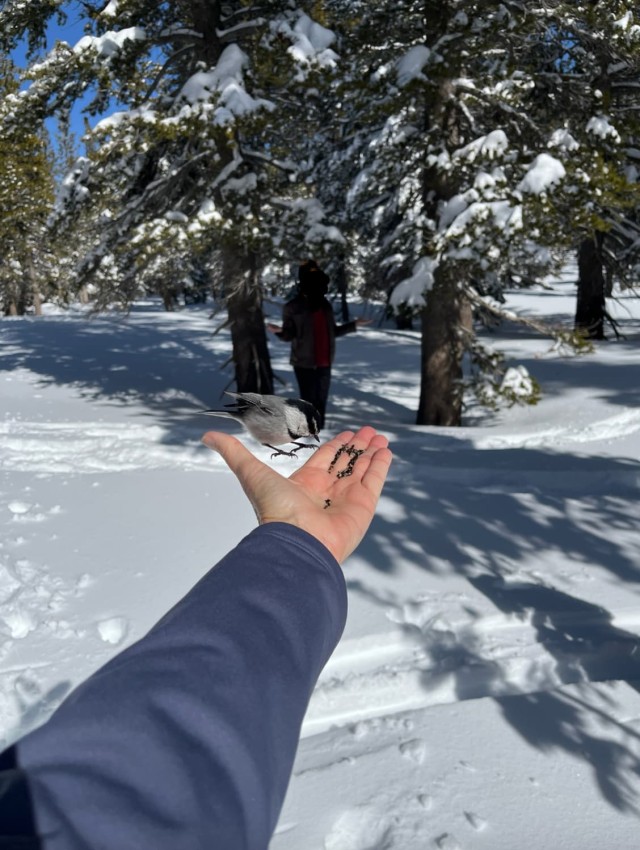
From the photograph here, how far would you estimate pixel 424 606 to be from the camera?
4.16 m

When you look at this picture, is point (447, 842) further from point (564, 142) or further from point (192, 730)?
point (564, 142)

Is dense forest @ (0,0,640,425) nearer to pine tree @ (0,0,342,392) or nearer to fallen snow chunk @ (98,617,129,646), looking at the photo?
pine tree @ (0,0,342,392)

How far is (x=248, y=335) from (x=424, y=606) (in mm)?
6413

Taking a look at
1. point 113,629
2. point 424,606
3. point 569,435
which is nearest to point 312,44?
point 569,435

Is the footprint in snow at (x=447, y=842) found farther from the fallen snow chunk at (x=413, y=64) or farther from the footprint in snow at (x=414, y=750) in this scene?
the fallen snow chunk at (x=413, y=64)

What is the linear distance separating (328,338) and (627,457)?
11.4 feet

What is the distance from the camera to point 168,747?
36.3 inches

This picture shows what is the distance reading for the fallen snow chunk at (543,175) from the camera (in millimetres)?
7027

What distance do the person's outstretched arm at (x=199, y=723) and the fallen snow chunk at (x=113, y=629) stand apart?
2.70 m

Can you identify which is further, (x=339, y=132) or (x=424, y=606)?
(x=339, y=132)

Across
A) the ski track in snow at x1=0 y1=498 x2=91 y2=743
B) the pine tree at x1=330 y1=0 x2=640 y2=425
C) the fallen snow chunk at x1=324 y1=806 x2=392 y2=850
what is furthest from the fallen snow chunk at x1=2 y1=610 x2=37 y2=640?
the pine tree at x1=330 y1=0 x2=640 y2=425

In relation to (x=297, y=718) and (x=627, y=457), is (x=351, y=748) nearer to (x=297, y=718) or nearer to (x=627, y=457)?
(x=297, y=718)

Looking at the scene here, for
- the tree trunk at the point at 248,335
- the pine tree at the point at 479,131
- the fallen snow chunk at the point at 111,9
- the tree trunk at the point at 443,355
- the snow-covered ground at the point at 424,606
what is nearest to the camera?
the snow-covered ground at the point at 424,606

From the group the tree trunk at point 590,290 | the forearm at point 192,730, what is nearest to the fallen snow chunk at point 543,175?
the forearm at point 192,730
